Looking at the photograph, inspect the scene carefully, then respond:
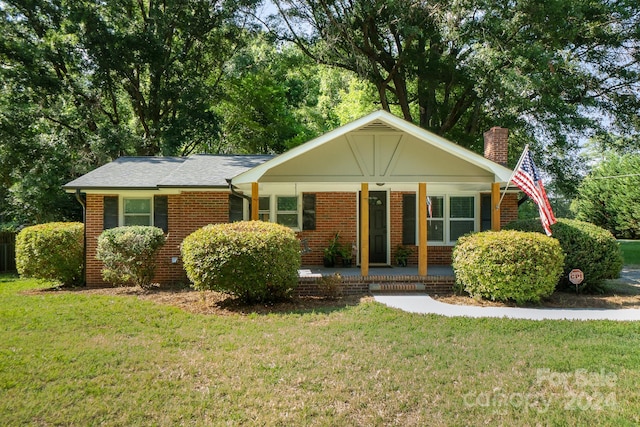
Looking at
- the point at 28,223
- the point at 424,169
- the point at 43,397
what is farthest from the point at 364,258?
the point at 28,223

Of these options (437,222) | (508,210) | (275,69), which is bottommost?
(437,222)

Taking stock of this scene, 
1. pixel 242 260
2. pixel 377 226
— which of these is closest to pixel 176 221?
pixel 242 260

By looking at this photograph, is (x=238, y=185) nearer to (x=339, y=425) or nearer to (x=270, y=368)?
(x=270, y=368)

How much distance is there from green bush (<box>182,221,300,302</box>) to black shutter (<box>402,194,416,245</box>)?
17.3 feet

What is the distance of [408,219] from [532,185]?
4.47 m

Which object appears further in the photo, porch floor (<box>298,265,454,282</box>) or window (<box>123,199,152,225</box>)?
window (<box>123,199,152,225</box>)

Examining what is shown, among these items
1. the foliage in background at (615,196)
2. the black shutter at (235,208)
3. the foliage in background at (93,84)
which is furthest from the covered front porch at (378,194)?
the foliage in background at (615,196)

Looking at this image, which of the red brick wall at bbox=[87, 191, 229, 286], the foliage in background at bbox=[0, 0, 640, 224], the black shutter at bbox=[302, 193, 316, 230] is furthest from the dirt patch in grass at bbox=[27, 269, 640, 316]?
the foliage in background at bbox=[0, 0, 640, 224]

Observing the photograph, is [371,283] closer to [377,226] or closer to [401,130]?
[377,226]

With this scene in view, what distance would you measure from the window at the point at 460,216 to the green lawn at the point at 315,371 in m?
5.84

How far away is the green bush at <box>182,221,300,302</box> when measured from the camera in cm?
773

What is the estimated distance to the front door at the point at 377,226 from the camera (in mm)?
12328

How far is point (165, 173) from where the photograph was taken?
12.1 metres

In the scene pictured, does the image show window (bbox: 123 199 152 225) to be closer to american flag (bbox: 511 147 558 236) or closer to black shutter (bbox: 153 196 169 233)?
black shutter (bbox: 153 196 169 233)
